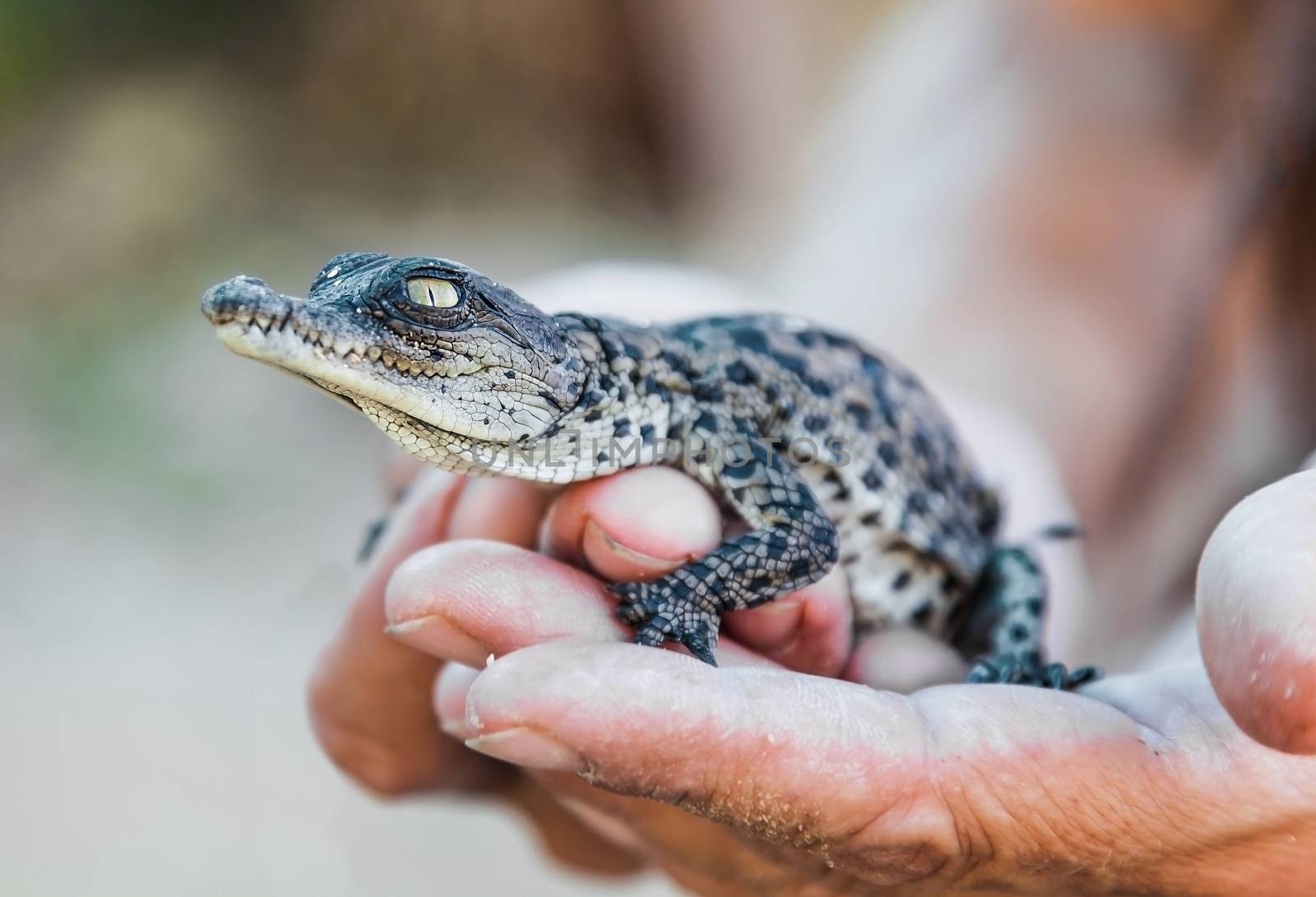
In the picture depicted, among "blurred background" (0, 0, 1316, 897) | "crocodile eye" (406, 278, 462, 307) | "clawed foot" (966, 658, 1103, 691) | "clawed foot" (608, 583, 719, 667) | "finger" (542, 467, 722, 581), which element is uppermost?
"blurred background" (0, 0, 1316, 897)

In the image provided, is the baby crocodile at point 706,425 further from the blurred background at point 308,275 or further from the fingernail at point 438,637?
the blurred background at point 308,275

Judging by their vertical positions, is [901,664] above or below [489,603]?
above

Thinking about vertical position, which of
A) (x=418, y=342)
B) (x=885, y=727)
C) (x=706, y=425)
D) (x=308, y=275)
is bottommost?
(x=885, y=727)

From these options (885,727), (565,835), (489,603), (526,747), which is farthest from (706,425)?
(565,835)

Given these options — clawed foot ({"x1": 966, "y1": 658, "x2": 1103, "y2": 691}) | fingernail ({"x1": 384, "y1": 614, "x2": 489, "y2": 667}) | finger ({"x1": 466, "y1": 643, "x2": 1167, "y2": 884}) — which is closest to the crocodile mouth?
fingernail ({"x1": 384, "y1": 614, "x2": 489, "y2": 667})

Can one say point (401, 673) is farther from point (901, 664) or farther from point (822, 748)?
point (822, 748)

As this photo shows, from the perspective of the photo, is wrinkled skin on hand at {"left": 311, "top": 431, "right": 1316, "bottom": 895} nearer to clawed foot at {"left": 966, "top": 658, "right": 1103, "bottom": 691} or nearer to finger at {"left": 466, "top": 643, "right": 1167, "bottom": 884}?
finger at {"left": 466, "top": 643, "right": 1167, "bottom": 884}

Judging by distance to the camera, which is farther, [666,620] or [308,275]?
[308,275]
